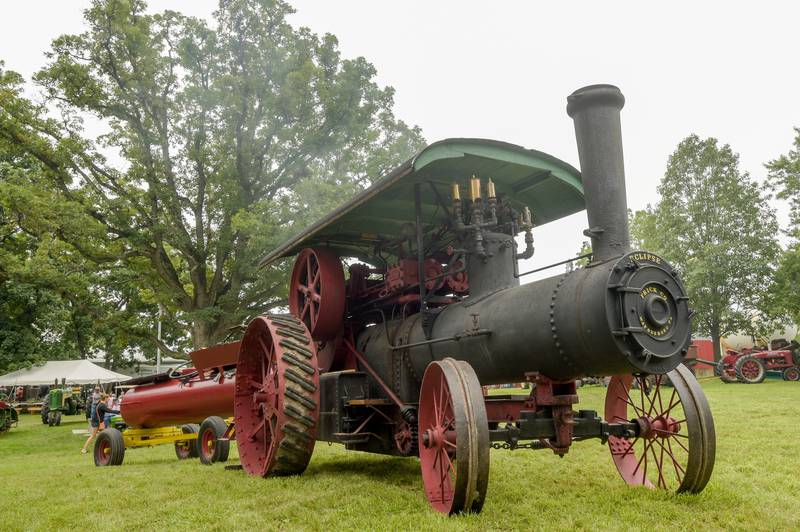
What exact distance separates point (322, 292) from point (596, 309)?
3474mm

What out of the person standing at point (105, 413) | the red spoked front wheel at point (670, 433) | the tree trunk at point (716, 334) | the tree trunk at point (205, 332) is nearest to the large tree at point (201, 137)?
the tree trunk at point (205, 332)

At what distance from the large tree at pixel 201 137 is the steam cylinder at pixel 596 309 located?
10.7 metres

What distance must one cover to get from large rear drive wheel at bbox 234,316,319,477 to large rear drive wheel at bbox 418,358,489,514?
1.58 meters

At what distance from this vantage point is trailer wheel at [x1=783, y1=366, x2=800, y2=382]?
20422mm

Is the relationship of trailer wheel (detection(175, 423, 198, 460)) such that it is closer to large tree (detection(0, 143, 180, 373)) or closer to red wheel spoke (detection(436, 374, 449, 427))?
red wheel spoke (detection(436, 374, 449, 427))

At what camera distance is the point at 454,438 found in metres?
4.32

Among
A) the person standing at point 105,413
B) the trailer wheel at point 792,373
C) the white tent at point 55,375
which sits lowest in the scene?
the person standing at point 105,413

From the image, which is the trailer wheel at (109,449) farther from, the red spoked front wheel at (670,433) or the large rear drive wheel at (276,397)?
the red spoked front wheel at (670,433)

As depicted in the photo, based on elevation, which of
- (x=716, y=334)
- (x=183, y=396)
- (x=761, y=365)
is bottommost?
(x=183, y=396)

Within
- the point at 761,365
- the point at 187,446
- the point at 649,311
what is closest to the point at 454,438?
the point at 649,311

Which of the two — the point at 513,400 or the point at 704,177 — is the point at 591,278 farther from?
the point at 704,177

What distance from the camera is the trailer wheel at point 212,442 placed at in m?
8.45

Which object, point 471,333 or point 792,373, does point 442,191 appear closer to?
point 471,333

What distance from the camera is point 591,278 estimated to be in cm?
402
